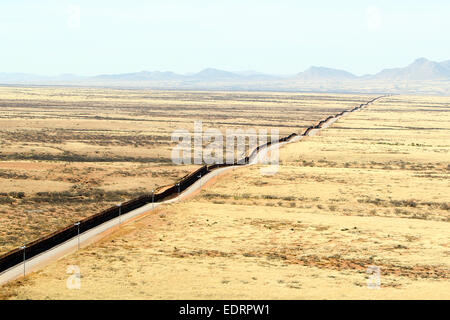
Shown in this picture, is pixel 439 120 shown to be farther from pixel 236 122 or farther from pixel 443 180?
pixel 443 180

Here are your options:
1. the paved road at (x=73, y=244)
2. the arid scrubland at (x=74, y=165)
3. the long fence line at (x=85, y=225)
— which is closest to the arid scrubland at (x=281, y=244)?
the paved road at (x=73, y=244)

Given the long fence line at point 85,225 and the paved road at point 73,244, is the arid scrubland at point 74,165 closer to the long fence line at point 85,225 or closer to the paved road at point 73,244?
the long fence line at point 85,225

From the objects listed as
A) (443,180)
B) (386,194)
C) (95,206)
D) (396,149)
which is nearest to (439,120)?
(396,149)

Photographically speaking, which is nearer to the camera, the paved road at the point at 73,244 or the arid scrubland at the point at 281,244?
the arid scrubland at the point at 281,244

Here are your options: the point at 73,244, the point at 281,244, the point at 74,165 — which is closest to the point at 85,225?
the point at 73,244

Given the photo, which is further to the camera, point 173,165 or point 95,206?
point 173,165

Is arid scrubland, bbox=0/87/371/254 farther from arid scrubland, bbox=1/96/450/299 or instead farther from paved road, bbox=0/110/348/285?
arid scrubland, bbox=1/96/450/299
